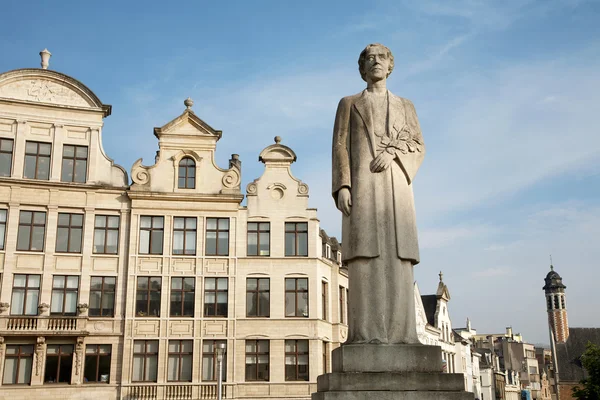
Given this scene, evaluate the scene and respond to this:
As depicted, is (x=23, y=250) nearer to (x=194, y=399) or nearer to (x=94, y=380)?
(x=94, y=380)

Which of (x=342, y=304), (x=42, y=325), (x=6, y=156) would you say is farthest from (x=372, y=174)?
(x=342, y=304)

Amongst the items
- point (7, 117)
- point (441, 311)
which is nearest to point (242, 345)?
point (7, 117)

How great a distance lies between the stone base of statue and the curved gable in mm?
27310

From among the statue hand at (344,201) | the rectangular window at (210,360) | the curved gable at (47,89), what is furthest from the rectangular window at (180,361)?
the statue hand at (344,201)

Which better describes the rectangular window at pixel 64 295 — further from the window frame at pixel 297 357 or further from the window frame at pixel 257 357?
the window frame at pixel 297 357

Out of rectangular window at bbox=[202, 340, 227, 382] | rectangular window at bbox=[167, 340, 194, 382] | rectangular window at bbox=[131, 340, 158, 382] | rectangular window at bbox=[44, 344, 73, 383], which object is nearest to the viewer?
rectangular window at bbox=[44, 344, 73, 383]

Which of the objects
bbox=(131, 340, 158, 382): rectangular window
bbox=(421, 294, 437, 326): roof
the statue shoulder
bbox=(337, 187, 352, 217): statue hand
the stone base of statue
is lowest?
the stone base of statue

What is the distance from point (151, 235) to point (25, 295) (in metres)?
5.96

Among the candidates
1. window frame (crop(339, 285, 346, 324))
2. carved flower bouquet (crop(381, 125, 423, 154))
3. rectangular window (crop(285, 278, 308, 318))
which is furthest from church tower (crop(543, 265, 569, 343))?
carved flower bouquet (crop(381, 125, 423, 154))

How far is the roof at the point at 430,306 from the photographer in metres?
55.2

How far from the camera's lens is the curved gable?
101 feet

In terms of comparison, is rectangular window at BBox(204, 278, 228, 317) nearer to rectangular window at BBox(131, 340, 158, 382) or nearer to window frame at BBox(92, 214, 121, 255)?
rectangular window at BBox(131, 340, 158, 382)

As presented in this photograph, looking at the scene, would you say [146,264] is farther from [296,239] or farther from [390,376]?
[390,376]

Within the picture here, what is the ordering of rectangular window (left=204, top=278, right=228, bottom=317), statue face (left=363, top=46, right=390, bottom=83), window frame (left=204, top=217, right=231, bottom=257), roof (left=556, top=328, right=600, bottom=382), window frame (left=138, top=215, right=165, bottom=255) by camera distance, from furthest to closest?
roof (left=556, top=328, right=600, bottom=382) < window frame (left=204, top=217, right=231, bottom=257) < window frame (left=138, top=215, right=165, bottom=255) < rectangular window (left=204, top=278, right=228, bottom=317) < statue face (left=363, top=46, right=390, bottom=83)
